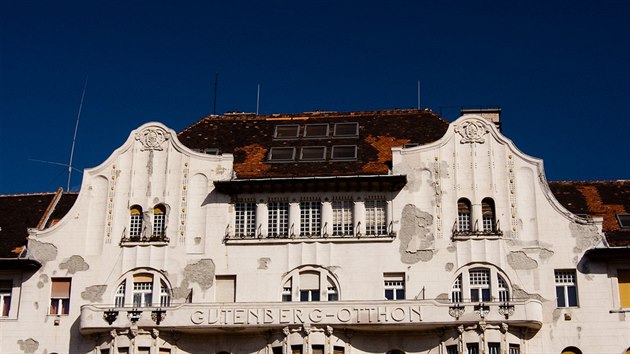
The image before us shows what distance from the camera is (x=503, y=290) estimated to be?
52.2 metres

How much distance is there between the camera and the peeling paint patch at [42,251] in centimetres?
5447

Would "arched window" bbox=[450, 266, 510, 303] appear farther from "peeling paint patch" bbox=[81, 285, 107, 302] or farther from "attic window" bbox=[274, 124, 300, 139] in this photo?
"peeling paint patch" bbox=[81, 285, 107, 302]

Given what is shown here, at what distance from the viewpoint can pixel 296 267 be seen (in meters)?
53.1

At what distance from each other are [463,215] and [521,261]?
345 centimetres

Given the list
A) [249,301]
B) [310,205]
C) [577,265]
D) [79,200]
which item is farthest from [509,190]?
[79,200]

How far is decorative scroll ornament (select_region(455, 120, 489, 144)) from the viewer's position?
180 ft

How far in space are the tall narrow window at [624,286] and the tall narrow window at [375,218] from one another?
418 inches

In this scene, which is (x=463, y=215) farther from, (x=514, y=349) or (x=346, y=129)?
(x=346, y=129)

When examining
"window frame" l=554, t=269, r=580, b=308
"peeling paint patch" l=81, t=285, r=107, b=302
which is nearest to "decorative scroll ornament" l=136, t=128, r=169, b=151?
"peeling paint patch" l=81, t=285, r=107, b=302

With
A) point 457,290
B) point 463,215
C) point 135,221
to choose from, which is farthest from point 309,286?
point 135,221

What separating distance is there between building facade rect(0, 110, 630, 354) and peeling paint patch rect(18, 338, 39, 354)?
0.21 feet

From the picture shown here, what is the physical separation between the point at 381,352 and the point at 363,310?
2143 mm

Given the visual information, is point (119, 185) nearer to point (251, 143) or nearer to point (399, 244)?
point (251, 143)

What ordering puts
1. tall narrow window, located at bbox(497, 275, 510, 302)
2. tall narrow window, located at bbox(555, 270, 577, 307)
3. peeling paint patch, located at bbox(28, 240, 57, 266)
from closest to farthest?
tall narrow window, located at bbox(555, 270, 577, 307) < tall narrow window, located at bbox(497, 275, 510, 302) < peeling paint patch, located at bbox(28, 240, 57, 266)
